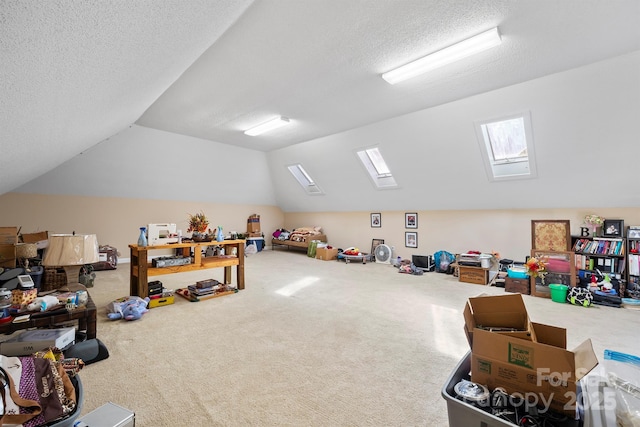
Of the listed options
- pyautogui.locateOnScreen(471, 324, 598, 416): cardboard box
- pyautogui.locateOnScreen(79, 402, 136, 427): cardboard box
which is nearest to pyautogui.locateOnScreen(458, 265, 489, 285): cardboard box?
pyautogui.locateOnScreen(471, 324, 598, 416): cardboard box

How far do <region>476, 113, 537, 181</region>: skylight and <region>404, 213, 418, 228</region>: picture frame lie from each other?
204 cm

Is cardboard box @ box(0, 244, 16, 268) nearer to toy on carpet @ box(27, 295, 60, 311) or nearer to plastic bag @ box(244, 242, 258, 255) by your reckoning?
toy on carpet @ box(27, 295, 60, 311)

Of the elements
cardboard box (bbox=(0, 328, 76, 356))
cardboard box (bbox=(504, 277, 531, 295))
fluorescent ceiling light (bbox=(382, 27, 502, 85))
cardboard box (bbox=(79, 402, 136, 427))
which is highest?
fluorescent ceiling light (bbox=(382, 27, 502, 85))

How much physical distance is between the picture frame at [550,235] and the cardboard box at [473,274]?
3.26 feet

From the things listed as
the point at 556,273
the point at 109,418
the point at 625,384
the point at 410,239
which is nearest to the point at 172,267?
the point at 109,418

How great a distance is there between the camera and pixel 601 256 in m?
4.25

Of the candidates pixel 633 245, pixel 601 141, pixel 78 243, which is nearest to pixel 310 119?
pixel 78 243

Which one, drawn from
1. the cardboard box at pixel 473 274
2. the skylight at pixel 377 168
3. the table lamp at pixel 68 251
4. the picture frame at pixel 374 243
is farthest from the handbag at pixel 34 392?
the picture frame at pixel 374 243

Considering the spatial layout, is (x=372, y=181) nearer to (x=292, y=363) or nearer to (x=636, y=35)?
(x=636, y=35)

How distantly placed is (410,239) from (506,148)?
115 inches

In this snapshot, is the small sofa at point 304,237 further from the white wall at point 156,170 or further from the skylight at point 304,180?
the white wall at point 156,170

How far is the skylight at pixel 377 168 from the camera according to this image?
6426 mm

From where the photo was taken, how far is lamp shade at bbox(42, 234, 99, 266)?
2.20 m

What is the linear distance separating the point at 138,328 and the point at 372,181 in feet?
17.6
